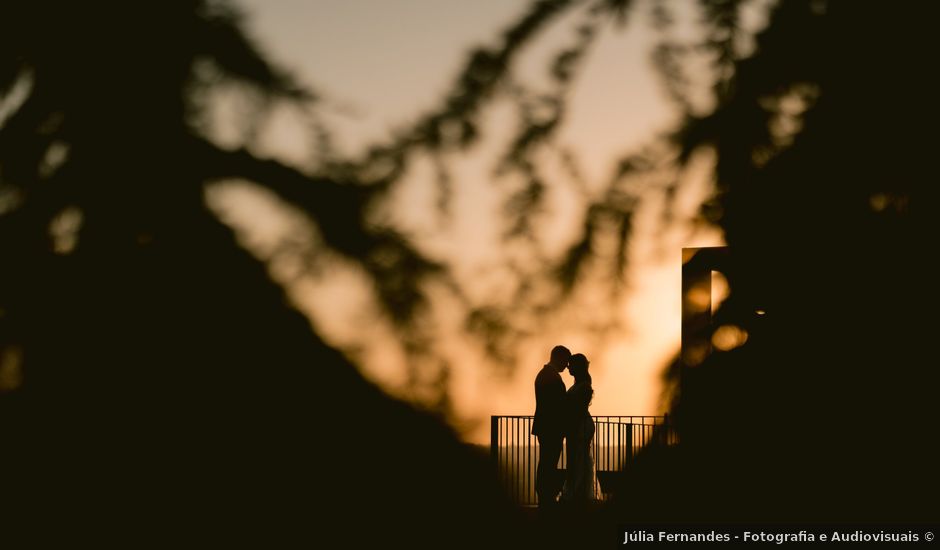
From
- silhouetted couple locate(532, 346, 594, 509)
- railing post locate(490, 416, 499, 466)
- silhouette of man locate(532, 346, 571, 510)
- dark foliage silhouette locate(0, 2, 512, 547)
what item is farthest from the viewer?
railing post locate(490, 416, 499, 466)

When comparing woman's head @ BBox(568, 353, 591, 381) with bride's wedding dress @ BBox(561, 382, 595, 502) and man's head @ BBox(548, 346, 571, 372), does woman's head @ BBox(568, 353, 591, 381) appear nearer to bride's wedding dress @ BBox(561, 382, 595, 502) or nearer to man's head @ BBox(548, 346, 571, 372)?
bride's wedding dress @ BBox(561, 382, 595, 502)

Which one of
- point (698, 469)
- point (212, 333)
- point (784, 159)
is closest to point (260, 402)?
point (212, 333)

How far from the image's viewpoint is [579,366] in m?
6.67

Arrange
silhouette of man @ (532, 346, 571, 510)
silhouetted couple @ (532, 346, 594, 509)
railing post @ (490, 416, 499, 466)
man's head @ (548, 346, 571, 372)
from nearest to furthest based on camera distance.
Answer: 1. man's head @ (548, 346, 571, 372)
2. silhouette of man @ (532, 346, 571, 510)
3. silhouetted couple @ (532, 346, 594, 509)
4. railing post @ (490, 416, 499, 466)

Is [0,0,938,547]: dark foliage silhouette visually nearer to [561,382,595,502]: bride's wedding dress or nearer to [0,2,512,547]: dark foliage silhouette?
[0,2,512,547]: dark foliage silhouette

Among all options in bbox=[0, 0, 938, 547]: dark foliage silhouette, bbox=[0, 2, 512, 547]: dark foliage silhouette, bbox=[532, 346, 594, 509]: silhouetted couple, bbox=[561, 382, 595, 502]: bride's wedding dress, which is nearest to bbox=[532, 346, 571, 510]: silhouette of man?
bbox=[532, 346, 594, 509]: silhouetted couple

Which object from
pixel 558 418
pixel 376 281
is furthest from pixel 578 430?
pixel 376 281

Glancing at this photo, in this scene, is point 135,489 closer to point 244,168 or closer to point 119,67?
point 244,168

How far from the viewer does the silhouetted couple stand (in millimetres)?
6512

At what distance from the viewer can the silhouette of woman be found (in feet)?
22.0

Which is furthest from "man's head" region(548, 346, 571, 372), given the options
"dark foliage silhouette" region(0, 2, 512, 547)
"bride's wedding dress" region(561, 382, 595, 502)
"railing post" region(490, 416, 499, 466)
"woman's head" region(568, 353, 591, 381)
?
"railing post" region(490, 416, 499, 466)

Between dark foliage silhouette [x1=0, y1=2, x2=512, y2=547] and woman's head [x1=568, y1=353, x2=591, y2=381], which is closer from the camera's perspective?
dark foliage silhouette [x1=0, y1=2, x2=512, y2=547]

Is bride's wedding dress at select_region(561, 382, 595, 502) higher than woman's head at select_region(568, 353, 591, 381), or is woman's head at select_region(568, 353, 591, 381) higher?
woman's head at select_region(568, 353, 591, 381)

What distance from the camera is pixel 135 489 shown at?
5223 millimetres
